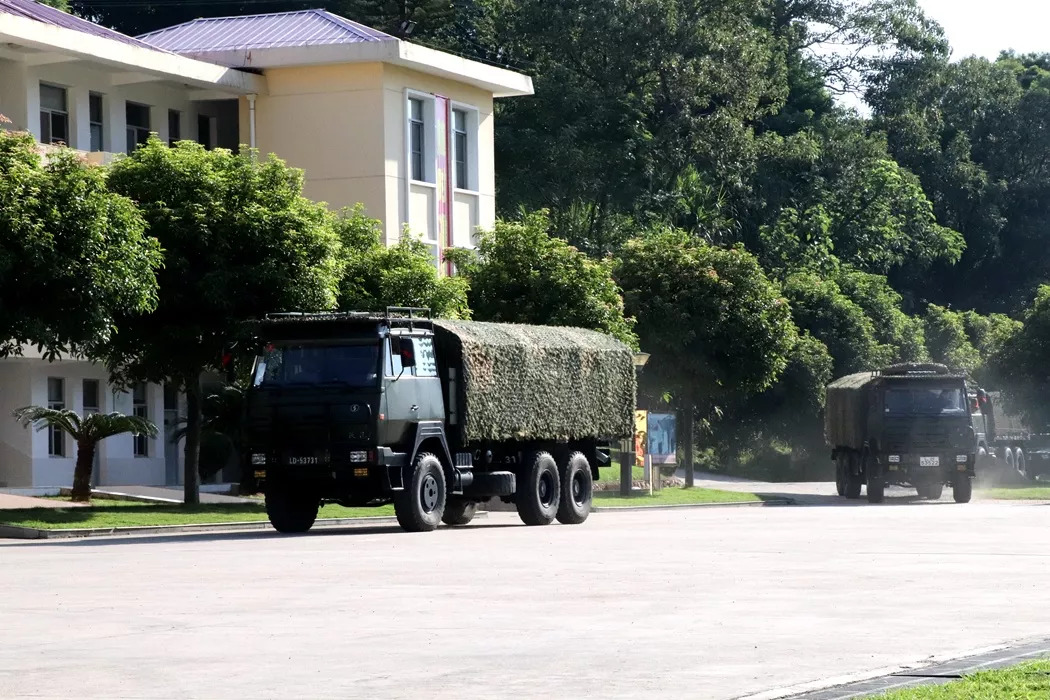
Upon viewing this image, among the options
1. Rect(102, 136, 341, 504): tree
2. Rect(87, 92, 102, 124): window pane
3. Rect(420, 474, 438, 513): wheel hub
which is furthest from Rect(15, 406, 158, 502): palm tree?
Rect(87, 92, 102, 124): window pane

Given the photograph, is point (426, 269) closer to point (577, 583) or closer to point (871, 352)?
point (577, 583)

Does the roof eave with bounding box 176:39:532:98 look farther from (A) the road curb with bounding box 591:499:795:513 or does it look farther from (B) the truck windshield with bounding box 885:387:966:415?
(B) the truck windshield with bounding box 885:387:966:415

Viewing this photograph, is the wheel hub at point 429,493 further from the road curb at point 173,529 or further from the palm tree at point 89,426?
the palm tree at point 89,426

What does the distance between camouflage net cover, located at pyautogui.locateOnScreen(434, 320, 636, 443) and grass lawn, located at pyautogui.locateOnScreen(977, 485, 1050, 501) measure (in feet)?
58.5

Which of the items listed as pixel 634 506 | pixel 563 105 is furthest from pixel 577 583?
pixel 563 105

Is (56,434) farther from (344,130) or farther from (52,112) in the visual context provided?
(344,130)

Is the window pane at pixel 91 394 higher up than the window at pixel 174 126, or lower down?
lower down

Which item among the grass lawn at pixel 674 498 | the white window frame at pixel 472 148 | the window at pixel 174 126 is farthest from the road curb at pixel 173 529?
the white window frame at pixel 472 148

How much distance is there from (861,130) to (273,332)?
2262 inches

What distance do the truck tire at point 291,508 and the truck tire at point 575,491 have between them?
459cm

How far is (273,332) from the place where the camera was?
27.3m

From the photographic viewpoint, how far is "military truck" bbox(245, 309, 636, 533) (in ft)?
87.2

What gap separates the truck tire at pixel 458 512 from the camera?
30.4m

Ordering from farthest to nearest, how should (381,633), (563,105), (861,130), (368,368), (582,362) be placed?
(861,130)
(563,105)
(582,362)
(368,368)
(381,633)
